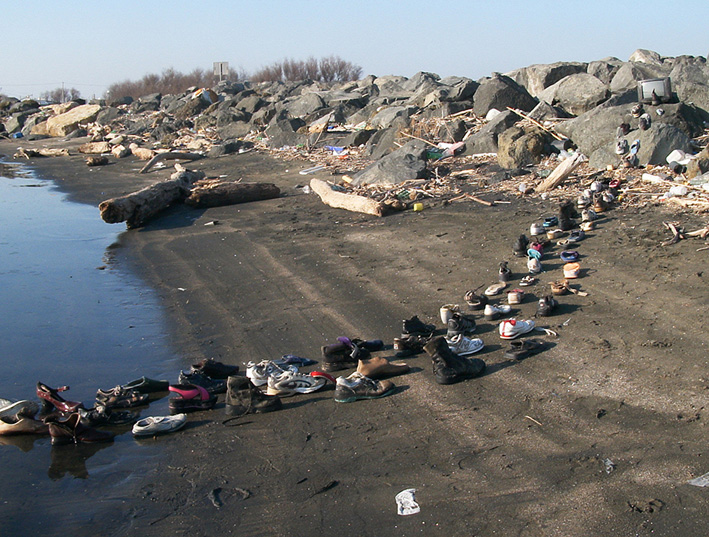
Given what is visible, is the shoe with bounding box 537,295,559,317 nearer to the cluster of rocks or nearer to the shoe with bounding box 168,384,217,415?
the shoe with bounding box 168,384,217,415

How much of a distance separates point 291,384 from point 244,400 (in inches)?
15.5

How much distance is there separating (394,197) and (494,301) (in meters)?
5.27

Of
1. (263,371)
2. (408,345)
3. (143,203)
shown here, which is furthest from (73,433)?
(143,203)

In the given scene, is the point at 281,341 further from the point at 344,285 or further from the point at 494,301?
the point at 494,301

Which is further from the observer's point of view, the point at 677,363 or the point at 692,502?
the point at 677,363

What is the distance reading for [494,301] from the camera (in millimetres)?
6711

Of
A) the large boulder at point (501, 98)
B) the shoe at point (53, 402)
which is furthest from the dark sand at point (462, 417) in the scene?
the large boulder at point (501, 98)

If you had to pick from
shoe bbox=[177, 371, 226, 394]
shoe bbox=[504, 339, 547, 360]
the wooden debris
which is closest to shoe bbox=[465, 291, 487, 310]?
shoe bbox=[504, 339, 547, 360]

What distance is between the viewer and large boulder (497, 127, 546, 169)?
12273mm

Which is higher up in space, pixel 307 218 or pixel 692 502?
pixel 692 502

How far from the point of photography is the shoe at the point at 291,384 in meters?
5.14

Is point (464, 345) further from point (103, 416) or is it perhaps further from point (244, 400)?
point (103, 416)

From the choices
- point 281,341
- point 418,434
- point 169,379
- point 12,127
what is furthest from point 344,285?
point 12,127

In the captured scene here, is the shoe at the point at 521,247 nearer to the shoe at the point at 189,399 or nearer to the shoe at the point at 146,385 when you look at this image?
the shoe at the point at 189,399
